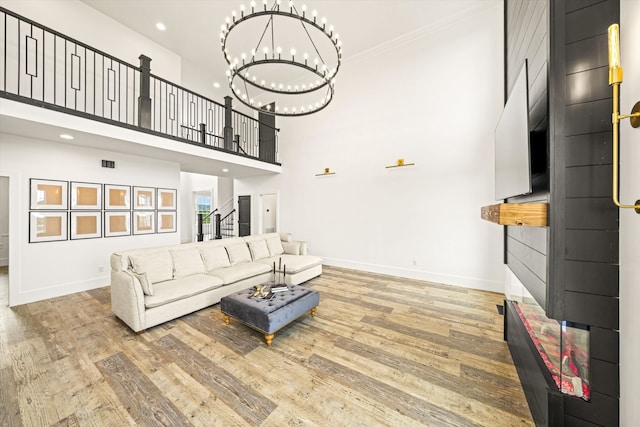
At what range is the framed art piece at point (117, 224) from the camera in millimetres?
4410

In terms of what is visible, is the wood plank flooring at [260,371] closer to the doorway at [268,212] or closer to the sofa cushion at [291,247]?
the sofa cushion at [291,247]

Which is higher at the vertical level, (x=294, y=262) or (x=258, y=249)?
(x=258, y=249)

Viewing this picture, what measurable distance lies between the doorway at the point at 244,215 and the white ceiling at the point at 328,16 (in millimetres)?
4388

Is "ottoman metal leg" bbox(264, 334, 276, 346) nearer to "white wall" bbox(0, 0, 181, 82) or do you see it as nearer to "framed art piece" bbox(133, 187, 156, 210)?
"framed art piece" bbox(133, 187, 156, 210)

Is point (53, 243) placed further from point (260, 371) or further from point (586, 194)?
point (586, 194)

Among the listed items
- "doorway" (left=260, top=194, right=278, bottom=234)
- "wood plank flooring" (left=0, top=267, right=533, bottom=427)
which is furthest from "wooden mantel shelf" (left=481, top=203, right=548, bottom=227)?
"doorway" (left=260, top=194, right=278, bottom=234)

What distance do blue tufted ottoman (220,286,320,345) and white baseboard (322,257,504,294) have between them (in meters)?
2.45

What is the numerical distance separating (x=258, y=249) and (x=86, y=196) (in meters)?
3.17

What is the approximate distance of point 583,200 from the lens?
48.4 inches

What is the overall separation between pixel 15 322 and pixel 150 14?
5.62 m

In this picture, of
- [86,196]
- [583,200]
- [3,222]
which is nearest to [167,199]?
[86,196]

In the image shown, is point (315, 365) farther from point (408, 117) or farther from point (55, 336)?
point (408, 117)

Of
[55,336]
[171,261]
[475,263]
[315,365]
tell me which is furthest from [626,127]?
[55,336]

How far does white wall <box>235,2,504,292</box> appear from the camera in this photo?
403 cm
